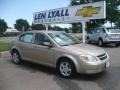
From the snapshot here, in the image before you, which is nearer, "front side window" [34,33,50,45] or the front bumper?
the front bumper

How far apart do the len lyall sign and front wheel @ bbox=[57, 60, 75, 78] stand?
10910 millimetres

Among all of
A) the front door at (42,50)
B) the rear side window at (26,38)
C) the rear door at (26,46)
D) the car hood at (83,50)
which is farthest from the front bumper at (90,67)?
the rear side window at (26,38)

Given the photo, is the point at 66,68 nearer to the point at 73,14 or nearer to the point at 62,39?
the point at 62,39

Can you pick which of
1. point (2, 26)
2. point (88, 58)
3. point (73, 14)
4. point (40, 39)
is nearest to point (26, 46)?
point (40, 39)

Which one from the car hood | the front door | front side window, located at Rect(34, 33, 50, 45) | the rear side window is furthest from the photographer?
the rear side window

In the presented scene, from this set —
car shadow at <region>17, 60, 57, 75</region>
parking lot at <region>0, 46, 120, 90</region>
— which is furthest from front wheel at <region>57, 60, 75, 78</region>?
car shadow at <region>17, 60, 57, 75</region>

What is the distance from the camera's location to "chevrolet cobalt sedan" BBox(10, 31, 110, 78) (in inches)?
302

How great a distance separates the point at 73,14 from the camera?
20.2 metres

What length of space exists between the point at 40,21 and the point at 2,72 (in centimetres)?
1457

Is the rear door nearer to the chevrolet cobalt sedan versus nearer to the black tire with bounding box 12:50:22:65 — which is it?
the chevrolet cobalt sedan

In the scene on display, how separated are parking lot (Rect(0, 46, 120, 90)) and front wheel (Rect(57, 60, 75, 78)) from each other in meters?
0.18

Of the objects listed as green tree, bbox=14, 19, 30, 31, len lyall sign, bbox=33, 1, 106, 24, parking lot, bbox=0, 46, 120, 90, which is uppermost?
green tree, bbox=14, 19, 30, 31

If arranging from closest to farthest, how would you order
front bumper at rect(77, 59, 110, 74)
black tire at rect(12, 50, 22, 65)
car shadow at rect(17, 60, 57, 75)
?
front bumper at rect(77, 59, 110, 74)
car shadow at rect(17, 60, 57, 75)
black tire at rect(12, 50, 22, 65)

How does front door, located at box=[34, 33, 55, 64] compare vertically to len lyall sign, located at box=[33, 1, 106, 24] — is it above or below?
below
